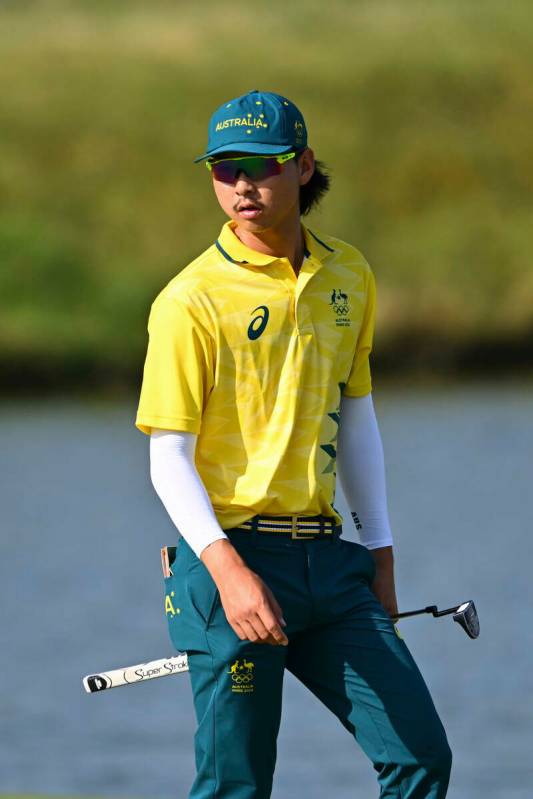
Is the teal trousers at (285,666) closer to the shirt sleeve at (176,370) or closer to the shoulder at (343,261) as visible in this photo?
the shirt sleeve at (176,370)

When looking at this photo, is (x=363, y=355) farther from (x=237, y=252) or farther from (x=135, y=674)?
(x=135, y=674)

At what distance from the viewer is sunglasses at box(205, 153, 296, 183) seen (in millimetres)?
3826

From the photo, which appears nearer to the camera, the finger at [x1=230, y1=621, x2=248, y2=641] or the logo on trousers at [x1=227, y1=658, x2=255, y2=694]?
the finger at [x1=230, y1=621, x2=248, y2=641]

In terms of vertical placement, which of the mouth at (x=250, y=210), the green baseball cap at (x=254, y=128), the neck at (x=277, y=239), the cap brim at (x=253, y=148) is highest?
the green baseball cap at (x=254, y=128)

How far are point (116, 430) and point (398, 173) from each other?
18875 millimetres

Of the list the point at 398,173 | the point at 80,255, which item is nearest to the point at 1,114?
the point at 80,255

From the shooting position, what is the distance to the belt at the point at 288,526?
379 centimetres

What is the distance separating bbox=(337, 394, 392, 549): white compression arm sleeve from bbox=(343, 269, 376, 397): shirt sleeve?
0.03 meters

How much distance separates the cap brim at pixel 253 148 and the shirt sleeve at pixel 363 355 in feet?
1.22

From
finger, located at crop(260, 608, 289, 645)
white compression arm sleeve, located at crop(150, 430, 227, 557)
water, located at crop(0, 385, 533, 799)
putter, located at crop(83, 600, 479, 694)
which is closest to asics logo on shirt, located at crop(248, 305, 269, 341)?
white compression arm sleeve, located at crop(150, 430, 227, 557)

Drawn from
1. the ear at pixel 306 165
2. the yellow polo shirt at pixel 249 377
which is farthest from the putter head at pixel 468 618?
the ear at pixel 306 165

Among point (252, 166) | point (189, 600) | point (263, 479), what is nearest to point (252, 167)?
point (252, 166)

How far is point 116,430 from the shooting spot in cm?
2600

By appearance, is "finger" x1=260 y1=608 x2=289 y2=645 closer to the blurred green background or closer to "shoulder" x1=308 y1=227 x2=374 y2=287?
"shoulder" x1=308 y1=227 x2=374 y2=287
